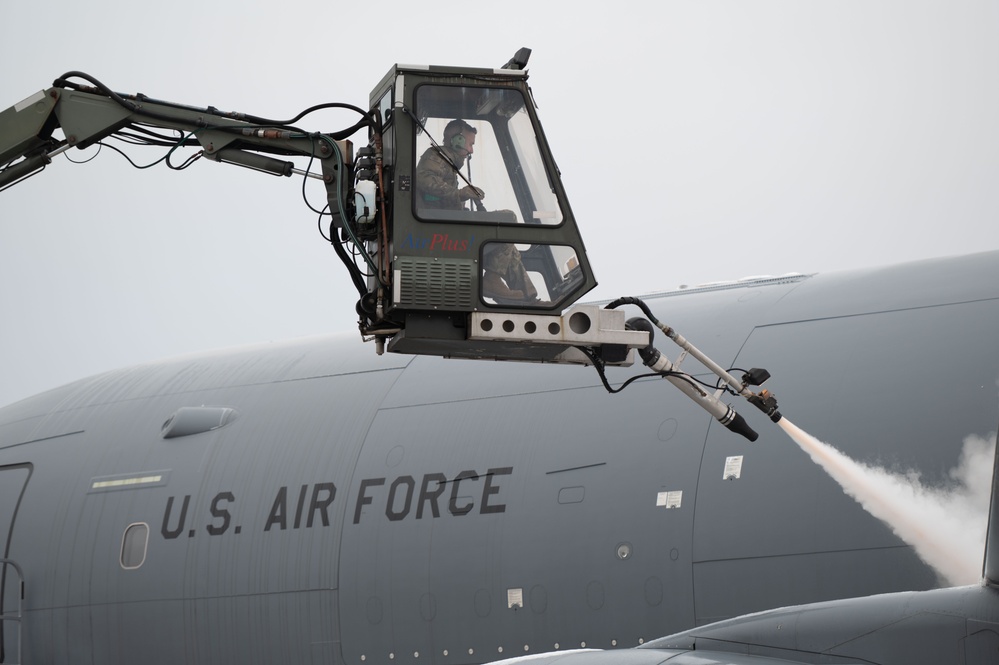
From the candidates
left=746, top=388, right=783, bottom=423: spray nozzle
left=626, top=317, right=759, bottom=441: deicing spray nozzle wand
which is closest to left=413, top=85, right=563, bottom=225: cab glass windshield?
left=626, top=317, right=759, bottom=441: deicing spray nozzle wand

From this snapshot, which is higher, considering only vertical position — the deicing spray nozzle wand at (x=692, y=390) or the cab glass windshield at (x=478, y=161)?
the cab glass windshield at (x=478, y=161)

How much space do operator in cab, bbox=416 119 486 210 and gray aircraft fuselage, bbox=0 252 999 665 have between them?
3266 millimetres

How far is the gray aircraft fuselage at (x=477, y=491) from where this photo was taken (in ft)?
33.3

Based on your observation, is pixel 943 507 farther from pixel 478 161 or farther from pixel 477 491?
pixel 478 161

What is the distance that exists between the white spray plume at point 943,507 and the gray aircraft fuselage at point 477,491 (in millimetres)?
104

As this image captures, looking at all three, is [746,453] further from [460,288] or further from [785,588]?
[460,288]

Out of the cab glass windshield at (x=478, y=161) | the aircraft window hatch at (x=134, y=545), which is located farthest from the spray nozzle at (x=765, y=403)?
the aircraft window hatch at (x=134, y=545)

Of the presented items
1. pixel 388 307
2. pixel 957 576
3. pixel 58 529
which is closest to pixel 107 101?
pixel 388 307

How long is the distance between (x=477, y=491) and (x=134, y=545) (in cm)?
426

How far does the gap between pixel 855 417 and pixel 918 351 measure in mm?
792

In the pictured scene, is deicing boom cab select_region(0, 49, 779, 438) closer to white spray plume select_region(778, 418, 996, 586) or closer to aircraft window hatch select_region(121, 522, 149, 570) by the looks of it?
white spray plume select_region(778, 418, 996, 586)

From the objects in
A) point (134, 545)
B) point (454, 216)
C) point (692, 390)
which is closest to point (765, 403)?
point (692, 390)

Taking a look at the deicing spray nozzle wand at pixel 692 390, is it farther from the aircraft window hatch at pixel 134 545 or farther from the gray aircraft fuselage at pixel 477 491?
the aircraft window hatch at pixel 134 545

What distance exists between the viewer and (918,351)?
1045 centimetres
